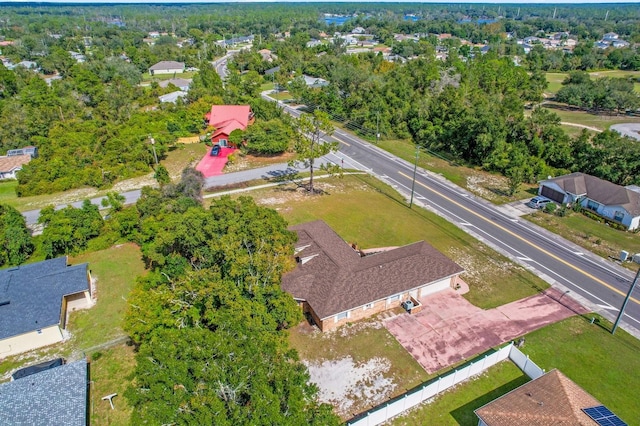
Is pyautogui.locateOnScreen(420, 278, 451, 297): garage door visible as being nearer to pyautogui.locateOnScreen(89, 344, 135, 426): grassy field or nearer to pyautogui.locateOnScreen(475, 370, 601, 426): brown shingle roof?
pyautogui.locateOnScreen(475, 370, 601, 426): brown shingle roof

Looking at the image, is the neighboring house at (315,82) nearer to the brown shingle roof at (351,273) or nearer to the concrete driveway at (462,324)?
the brown shingle roof at (351,273)

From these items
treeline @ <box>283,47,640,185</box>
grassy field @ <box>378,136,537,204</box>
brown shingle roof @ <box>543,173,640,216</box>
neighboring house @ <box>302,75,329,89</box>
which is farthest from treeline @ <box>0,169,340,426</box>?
neighboring house @ <box>302,75,329,89</box>

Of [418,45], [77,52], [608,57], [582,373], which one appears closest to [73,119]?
[582,373]

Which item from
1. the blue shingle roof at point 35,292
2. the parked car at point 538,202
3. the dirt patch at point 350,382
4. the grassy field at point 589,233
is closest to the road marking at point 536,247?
the grassy field at point 589,233

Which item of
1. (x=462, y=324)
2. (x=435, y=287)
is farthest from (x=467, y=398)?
(x=435, y=287)

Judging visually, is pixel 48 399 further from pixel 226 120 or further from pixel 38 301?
pixel 226 120

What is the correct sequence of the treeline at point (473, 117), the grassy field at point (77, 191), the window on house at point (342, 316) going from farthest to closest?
the treeline at point (473, 117) → the grassy field at point (77, 191) → the window on house at point (342, 316)
